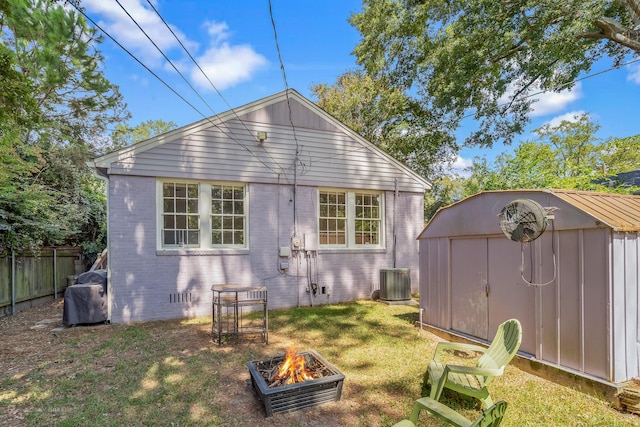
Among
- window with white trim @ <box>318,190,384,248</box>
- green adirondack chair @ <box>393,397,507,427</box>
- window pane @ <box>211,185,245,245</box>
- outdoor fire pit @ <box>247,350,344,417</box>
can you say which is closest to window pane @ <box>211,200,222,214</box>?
window pane @ <box>211,185,245,245</box>

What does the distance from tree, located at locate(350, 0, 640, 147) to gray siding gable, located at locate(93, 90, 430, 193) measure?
391 cm

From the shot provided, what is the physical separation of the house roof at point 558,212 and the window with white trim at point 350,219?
3.67m

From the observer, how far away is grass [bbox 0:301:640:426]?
3379 millimetres

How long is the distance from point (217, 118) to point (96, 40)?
27.5 ft

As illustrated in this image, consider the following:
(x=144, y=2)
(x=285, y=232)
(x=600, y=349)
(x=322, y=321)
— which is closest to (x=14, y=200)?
(x=285, y=232)

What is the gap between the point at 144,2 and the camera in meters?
3.80

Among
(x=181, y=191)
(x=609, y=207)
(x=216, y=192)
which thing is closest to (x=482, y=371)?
(x=609, y=207)

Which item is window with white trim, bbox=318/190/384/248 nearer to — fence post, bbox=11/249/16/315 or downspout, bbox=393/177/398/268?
downspout, bbox=393/177/398/268

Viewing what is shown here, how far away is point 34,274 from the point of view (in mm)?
9547

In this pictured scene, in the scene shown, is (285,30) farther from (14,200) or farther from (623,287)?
(14,200)

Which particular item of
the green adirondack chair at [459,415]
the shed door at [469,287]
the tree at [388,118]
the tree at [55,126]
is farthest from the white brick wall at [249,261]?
the tree at [388,118]

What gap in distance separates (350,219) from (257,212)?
8.90 ft

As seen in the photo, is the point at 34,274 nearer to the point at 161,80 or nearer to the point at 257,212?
the point at 257,212

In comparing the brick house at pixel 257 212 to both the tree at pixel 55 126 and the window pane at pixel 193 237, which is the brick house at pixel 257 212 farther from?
the tree at pixel 55 126
